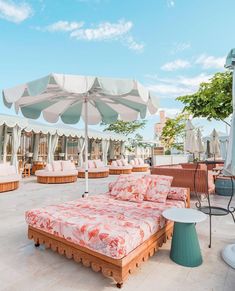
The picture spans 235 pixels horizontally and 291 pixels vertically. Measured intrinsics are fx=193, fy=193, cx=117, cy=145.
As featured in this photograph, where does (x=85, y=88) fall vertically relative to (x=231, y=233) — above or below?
above

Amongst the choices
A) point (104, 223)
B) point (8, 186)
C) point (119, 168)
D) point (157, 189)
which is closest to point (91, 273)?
point (104, 223)

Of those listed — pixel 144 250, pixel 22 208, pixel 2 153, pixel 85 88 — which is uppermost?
pixel 85 88

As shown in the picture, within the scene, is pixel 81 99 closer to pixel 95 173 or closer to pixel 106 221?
pixel 106 221

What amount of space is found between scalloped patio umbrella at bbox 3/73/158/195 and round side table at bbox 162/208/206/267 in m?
2.01

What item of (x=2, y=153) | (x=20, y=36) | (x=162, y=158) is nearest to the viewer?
(x=20, y=36)

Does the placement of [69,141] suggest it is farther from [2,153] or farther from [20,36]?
[20,36]

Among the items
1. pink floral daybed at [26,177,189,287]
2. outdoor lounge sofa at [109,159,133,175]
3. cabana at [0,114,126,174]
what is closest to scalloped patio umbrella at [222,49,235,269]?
pink floral daybed at [26,177,189,287]

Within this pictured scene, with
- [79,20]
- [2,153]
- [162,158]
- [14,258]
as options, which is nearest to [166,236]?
[14,258]

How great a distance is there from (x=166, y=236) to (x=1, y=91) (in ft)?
12.7

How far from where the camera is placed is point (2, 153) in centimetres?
1094

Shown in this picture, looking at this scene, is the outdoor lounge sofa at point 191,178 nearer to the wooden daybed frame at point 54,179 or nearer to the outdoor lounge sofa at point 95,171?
the wooden daybed frame at point 54,179

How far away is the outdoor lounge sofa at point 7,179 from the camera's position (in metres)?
6.75

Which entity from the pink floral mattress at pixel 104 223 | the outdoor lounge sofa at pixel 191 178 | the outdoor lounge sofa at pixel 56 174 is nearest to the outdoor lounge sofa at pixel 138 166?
the outdoor lounge sofa at pixel 56 174

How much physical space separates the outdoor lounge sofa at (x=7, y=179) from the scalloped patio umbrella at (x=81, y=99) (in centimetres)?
276
